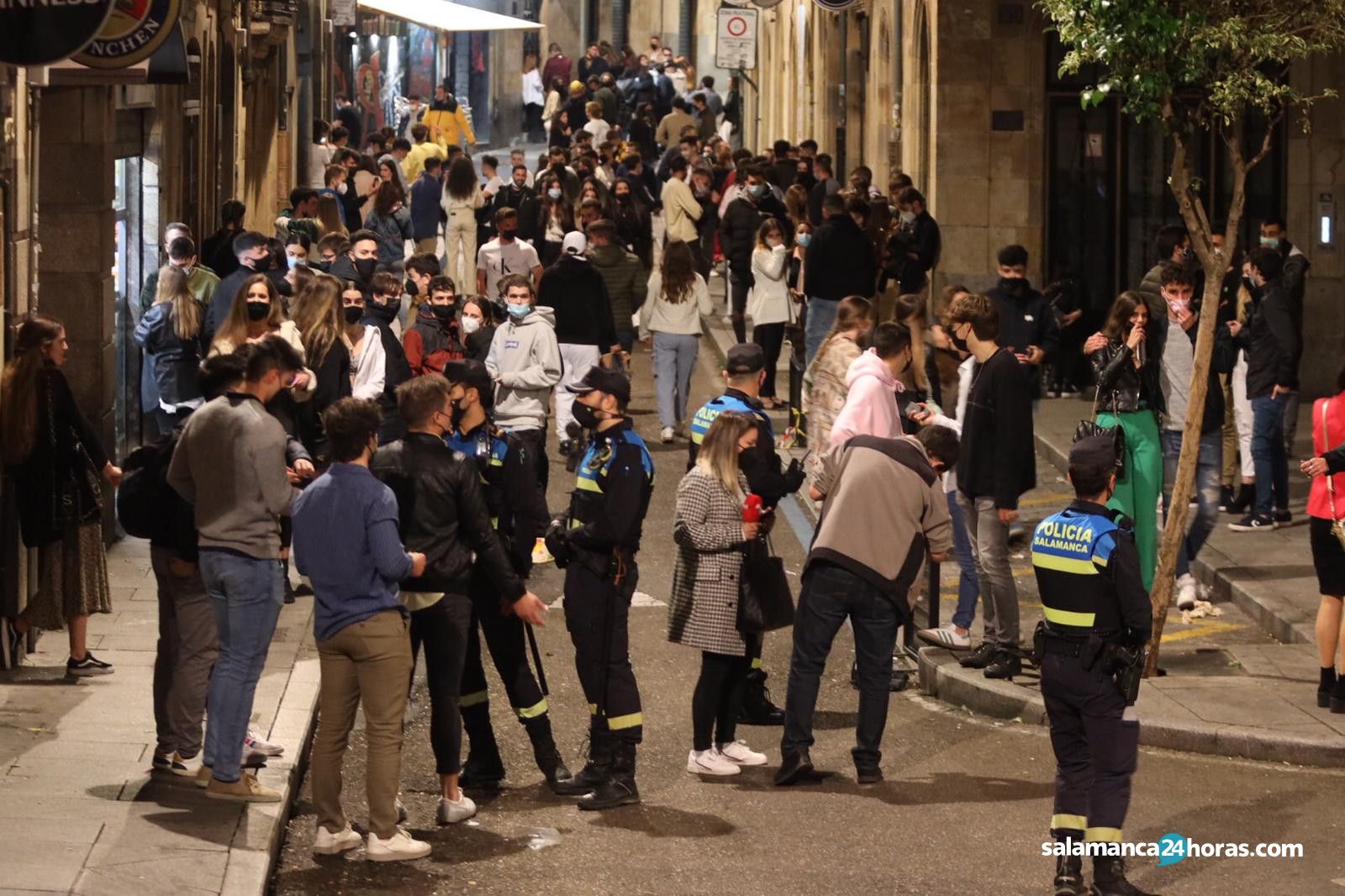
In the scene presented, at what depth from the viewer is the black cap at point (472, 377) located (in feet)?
29.7

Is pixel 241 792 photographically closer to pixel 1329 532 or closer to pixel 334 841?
pixel 334 841

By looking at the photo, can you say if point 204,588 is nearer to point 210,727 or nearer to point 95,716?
point 210,727

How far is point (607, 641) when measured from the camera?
891 centimetres

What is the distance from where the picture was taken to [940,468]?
10.4 meters

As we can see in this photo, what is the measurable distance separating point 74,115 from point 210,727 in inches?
240

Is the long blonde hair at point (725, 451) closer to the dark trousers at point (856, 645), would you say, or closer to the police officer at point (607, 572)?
the police officer at point (607, 572)

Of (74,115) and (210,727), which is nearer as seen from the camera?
(210,727)

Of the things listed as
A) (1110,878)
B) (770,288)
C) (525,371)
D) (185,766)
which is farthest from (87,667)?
(770,288)

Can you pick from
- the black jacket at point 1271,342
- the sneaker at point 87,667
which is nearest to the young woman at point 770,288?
the black jacket at point 1271,342

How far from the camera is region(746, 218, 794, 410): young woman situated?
1892 cm

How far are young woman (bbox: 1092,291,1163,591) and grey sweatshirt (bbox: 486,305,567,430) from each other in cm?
387

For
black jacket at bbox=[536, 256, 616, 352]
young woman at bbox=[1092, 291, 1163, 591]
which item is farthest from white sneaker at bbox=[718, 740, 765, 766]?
black jacket at bbox=[536, 256, 616, 352]

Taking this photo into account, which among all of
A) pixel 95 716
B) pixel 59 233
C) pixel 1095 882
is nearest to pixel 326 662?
pixel 95 716

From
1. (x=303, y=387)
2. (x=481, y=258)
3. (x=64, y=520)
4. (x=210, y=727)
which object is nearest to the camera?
(x=210, y=727)
